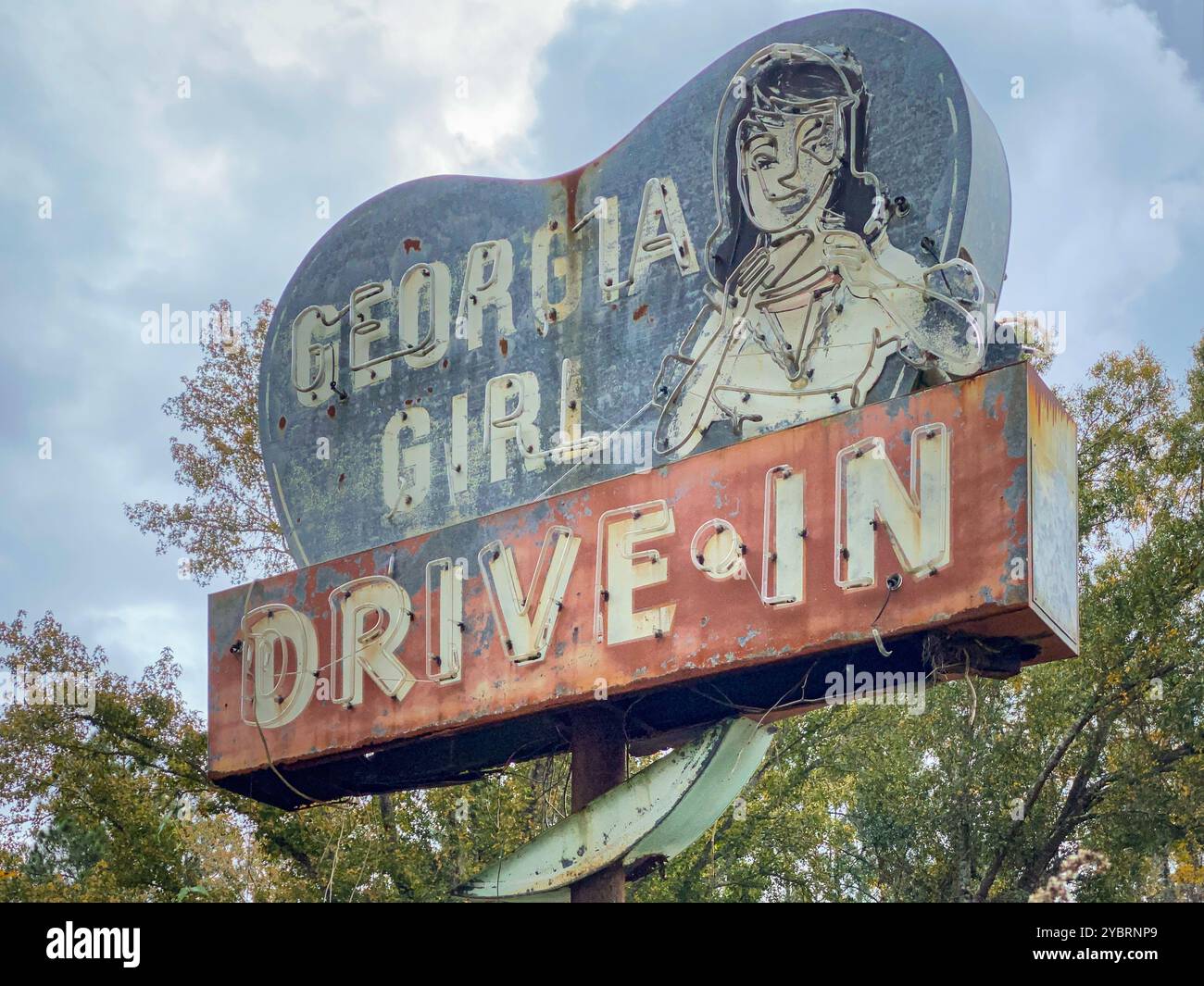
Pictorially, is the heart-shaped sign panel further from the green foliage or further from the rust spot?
the green foliage

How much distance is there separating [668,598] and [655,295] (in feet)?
8.21

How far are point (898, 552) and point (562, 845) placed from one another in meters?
3.12

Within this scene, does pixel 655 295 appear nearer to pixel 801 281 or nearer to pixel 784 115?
pixel 801 281

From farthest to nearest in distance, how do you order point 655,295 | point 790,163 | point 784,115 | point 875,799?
1. point 875,799
2. point 655,295
3. point 784,115
4. point 790,163

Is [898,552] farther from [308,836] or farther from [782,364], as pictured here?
[308,836]

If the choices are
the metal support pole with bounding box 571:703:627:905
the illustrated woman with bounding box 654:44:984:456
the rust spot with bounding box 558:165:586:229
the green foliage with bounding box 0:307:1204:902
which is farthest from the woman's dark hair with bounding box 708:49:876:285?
the green foliage with bounding box 0:307:1204:902

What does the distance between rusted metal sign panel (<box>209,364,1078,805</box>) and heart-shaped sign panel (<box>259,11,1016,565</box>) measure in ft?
1.87

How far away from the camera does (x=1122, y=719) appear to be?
23.8 meters

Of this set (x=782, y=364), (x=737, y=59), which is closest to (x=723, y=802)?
(x=782, y=364)

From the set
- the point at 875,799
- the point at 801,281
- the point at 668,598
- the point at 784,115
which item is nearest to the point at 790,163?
the point at 784,115

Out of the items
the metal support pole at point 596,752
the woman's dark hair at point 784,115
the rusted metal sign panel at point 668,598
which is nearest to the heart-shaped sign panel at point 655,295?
the woman's dark hair at point 784,115

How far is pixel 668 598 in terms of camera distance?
39.4ft

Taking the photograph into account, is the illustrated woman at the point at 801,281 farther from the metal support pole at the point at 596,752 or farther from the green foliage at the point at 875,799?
the green foliage at the point at 875,799

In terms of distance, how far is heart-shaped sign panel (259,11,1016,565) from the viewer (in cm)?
1208
